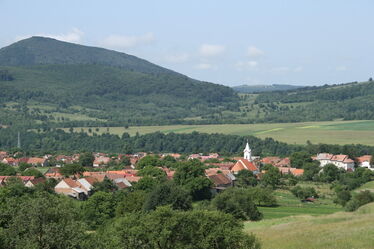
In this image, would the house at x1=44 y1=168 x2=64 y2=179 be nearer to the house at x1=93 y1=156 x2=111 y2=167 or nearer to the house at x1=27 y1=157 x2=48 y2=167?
the house at x1=93 y1=156 x2=111 y2=167

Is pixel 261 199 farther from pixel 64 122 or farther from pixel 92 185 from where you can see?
pixel 64 122

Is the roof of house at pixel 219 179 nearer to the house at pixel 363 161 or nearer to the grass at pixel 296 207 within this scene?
the grass at pixel 296 207

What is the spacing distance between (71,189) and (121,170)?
2166cm

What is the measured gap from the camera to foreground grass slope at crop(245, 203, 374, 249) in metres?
30.9

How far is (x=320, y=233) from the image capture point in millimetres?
34188

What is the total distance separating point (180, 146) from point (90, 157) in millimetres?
38504

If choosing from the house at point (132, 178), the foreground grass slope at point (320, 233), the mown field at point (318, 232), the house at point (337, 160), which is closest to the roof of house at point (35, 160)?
the house at point (132, 178)

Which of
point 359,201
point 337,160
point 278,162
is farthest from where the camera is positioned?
point 278,162

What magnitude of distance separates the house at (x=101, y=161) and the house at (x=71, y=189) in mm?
34820

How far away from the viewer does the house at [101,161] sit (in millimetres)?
99213

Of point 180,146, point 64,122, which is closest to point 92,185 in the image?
point 180,146

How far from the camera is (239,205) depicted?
49094mm

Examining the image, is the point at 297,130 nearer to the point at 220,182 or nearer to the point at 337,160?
the point at 337,160

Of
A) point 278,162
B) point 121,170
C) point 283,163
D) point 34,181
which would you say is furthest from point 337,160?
point 34,181
